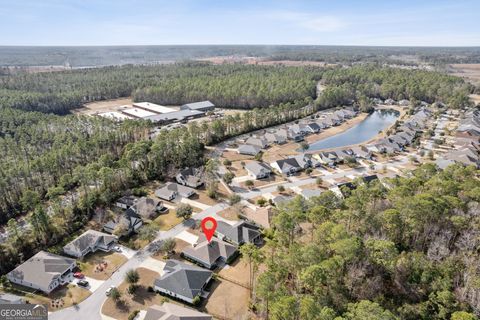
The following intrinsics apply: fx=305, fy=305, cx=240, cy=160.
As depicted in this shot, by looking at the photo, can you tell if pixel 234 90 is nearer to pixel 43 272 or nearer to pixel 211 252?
pixel 211 252

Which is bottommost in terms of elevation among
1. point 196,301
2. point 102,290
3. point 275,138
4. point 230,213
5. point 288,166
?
point 102,290

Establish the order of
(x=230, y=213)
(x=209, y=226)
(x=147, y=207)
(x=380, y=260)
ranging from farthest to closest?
(x=230, y=213), (x=147, y=207), (x=209, y=226), (x=380, y=260)

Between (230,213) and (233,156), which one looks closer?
(230,213)

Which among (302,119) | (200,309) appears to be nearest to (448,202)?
(200,309)

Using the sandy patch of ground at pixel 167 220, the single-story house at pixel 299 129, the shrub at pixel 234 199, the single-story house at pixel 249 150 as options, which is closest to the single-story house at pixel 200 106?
the single-story house at pixel 299 129

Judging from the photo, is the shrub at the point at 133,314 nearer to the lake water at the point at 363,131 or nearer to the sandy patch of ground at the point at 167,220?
the sandy patch of ground at the point at 167,220

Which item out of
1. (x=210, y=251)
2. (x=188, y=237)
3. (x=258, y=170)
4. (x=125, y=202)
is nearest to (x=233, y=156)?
Result: (x=258, y=170)

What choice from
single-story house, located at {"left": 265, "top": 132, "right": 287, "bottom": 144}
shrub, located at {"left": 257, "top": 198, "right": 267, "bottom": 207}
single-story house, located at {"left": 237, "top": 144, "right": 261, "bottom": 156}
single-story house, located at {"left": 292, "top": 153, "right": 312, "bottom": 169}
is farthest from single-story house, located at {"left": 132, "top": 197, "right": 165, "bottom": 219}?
single-story house, located at {"left": 265, "top": 132, "right": 287, "bottom": 144}

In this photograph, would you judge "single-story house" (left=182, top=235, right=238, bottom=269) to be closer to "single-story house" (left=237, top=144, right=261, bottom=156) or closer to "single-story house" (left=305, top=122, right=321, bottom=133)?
"single-story house" (left=237, top=144, right=261, bottom=156)
